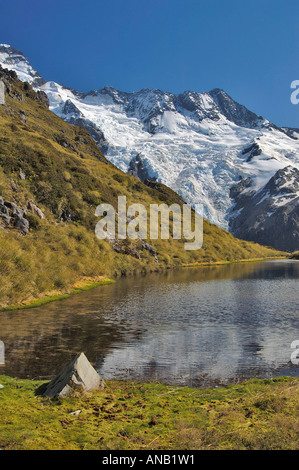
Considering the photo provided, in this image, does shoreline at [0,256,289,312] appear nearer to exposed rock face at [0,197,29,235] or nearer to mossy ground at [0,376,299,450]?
exposed rock face at [0,197,29,235]

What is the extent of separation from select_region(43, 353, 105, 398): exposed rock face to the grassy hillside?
18.4m

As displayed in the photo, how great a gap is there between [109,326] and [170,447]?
17417 mm

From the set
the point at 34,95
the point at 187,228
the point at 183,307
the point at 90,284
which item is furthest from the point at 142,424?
the point at 34,95

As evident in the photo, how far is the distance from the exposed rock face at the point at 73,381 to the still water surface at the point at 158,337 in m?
3.07

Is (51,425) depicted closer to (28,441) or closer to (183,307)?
(28,441)

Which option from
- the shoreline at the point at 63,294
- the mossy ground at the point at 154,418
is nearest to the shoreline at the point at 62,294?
the shoreline at the point at 63,294

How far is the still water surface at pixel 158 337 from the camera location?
16312 millimetres

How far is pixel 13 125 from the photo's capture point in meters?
78.2

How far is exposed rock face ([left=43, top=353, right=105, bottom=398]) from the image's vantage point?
11.7 m

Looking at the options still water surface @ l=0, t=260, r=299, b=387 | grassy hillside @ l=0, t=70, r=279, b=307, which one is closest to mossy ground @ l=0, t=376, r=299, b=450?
still water surface @ l=0, t=260, r=299, b=387

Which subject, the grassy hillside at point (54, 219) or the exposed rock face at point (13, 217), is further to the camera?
the exposed rock face at point (13, 217)

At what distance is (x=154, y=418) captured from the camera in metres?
10.2

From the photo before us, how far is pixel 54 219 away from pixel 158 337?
39496mm

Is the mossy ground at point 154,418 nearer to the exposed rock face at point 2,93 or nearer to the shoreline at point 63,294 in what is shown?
the shoreline at point 63,294
